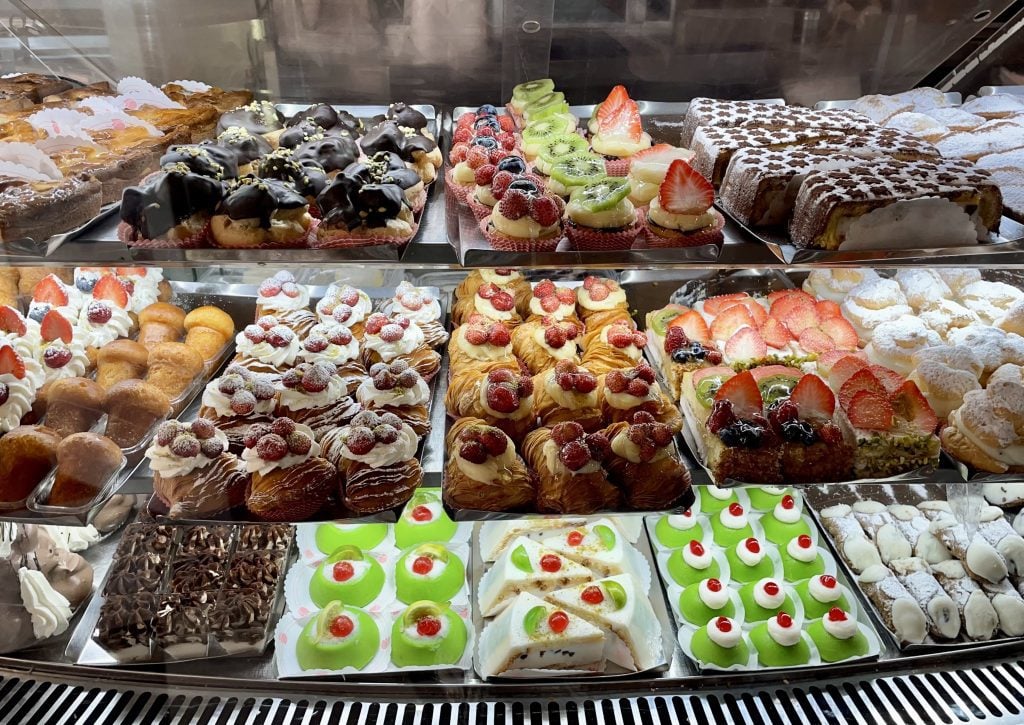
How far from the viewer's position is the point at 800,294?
3512mm

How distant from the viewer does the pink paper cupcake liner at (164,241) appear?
2.11 meters

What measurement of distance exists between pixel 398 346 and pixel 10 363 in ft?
4.47

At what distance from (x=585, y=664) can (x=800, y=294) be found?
1890 mm

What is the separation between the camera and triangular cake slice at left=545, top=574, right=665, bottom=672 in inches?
104

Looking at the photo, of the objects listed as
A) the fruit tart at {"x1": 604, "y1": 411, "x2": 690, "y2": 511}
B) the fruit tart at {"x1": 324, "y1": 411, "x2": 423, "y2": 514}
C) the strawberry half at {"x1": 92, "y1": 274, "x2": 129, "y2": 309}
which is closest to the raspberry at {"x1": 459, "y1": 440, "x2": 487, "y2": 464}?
the fruit tart at {"x1": 324, "y1": 411, "x2": 423, "y2": 514}

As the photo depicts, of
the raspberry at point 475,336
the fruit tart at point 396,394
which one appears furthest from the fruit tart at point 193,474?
the raspberry at point 475,336

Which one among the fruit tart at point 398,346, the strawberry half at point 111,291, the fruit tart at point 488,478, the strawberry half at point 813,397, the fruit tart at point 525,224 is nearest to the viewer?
the fruit tart at point 525,224

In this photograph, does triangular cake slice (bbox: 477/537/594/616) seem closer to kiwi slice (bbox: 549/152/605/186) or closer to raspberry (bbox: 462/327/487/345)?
raspberry (bbox: 462/327/487/345)

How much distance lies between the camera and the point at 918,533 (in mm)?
3199

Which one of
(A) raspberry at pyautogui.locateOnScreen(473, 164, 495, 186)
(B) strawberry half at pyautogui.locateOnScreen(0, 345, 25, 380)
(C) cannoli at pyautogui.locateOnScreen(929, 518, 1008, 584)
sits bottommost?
(C) cannoli at pyautogui.locateOnScreen(929, 518, 1008, 584)

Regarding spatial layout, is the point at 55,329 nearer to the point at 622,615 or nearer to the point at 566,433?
the point at 566,433

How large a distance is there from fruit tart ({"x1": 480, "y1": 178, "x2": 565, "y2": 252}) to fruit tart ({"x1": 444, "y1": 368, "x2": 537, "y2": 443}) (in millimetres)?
647

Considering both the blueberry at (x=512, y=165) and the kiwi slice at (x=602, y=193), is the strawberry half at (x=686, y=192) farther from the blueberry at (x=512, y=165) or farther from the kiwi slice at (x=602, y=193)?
the blueberry at (x=512, y=165)

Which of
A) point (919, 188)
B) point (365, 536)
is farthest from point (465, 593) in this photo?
point (919, 188)
